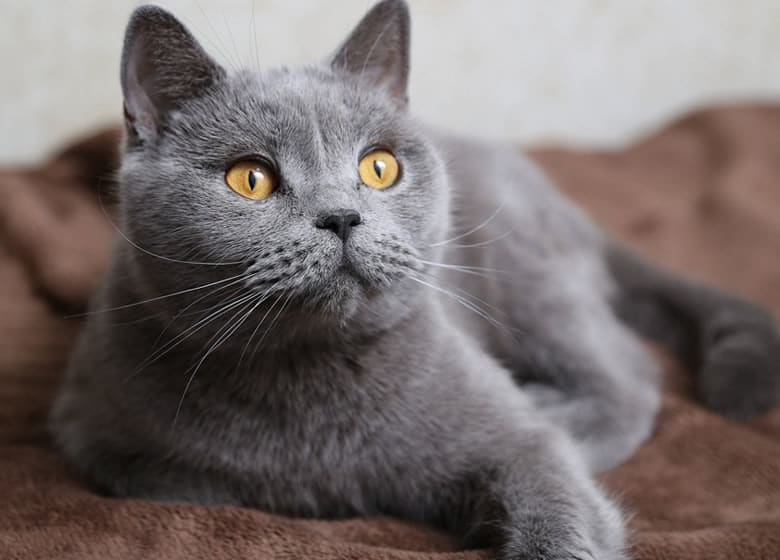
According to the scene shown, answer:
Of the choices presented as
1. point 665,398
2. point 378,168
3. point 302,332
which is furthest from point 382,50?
point 665,398

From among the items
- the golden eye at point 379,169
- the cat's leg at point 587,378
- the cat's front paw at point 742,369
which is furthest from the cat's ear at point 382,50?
the cat's front paw at point 742,369

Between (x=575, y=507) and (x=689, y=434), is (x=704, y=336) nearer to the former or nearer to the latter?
(x=689, y=434)

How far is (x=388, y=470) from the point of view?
108cm

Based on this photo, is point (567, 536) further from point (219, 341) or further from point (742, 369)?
point (742, 369)

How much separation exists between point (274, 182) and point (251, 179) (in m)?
0.03

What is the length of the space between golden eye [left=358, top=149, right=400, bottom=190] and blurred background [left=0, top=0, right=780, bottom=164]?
85 cm

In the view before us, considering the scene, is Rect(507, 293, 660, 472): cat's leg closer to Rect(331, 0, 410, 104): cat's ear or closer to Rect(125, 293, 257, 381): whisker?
Rect(331, 0, 410, 104): cat's ear

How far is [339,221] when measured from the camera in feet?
2.92

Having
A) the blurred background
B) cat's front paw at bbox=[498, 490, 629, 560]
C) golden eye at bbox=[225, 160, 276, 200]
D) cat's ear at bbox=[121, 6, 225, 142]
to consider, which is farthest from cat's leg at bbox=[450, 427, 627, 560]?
the blurred background

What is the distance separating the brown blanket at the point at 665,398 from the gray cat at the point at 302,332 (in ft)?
0.21

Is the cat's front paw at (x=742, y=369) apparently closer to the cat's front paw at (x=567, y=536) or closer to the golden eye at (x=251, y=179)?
the cat's front paw at (x=567, y=536)

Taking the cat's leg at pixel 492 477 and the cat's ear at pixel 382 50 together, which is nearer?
the cat's leg at pixel 492 477

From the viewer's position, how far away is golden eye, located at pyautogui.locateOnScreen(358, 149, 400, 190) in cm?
102

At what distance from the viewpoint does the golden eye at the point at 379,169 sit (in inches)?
40.3
